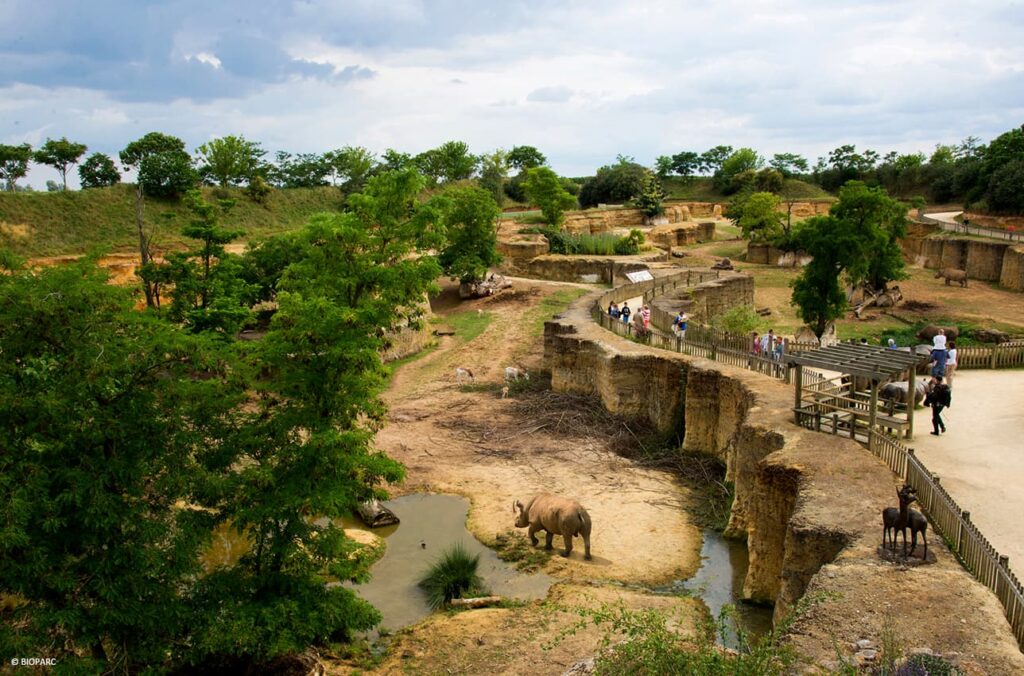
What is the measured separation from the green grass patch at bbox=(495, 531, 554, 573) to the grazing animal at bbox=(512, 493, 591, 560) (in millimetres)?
233

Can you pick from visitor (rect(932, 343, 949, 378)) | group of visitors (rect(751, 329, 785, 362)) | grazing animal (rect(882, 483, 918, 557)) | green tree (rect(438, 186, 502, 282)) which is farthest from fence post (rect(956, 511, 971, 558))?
green tree (rect(438, 186, 502, 282))

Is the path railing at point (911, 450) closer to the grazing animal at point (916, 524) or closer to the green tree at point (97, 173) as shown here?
the grazing animal at point (916, 524)

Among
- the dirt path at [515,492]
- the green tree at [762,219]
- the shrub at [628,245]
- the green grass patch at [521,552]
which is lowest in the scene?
the green grass patch at [521,552]

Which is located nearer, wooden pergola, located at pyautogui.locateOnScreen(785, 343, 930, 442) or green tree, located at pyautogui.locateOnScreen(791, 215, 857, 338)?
wooden pergola, located at pyautogui.locateOnScreen(785, 343, 930, 442)

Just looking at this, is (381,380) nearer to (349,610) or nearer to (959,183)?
(349,610)

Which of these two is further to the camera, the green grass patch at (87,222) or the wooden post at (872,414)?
the green grass patch at (87,222)

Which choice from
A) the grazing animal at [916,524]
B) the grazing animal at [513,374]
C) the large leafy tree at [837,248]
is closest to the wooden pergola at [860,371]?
the grazing animal at [916,524]

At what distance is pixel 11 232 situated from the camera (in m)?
43.5

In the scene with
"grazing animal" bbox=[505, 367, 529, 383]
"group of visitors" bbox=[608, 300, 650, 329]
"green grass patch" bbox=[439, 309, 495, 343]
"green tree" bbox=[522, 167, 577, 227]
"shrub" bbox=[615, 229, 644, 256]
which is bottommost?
"grazing animal" bbox=[505, 367, 529, 383]

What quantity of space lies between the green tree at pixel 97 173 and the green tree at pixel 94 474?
185 feet

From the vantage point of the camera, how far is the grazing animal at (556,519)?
1755 centimetres

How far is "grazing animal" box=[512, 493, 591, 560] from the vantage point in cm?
1755

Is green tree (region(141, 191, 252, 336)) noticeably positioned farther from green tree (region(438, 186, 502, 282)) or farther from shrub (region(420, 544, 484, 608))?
green tree (region(438, 186, 502, 282))

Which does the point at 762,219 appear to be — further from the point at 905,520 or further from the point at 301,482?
the point at 301,482
